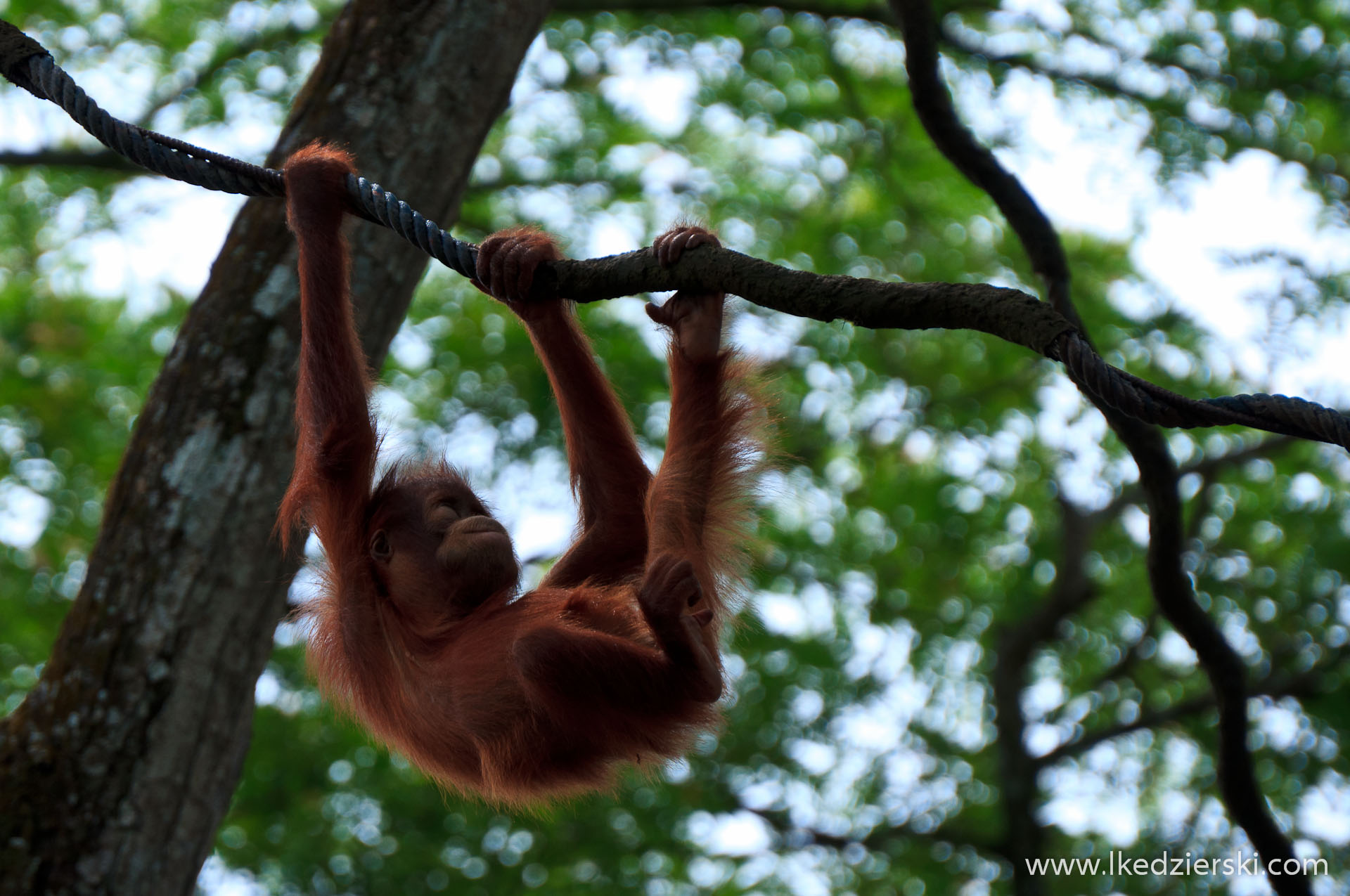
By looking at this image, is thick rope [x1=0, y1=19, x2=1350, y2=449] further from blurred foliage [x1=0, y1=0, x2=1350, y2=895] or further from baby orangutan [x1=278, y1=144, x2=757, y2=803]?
blurred foliage [x1=0, y1=0, x2=1350, y2=895]

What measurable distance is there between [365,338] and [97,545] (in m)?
0.97

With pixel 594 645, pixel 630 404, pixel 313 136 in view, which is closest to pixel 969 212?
pixel 630 404

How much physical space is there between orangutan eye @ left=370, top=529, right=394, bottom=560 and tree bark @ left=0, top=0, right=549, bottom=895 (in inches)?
10.1

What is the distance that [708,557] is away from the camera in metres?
3.31

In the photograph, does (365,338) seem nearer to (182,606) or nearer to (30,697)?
(182,606)

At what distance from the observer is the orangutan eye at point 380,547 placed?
3377 mm

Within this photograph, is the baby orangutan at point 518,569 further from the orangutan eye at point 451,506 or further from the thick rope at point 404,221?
the thick rope at point 404,221

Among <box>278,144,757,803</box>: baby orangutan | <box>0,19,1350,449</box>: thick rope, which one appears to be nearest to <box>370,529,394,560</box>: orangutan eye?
<box>278,144,757,803</box>: baby orangutan

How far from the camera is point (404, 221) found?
7.65 feet

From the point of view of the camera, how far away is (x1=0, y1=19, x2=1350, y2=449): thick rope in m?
1.46

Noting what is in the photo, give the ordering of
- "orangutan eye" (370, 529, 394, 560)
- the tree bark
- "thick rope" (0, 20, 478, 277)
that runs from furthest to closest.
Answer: "orangutan eye" (370, 529, 394, 560) < the tree bark < "thick rope" (0, 20, 478, 277)

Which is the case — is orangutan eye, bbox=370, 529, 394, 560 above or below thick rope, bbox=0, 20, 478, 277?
below

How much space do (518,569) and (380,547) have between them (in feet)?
1.34

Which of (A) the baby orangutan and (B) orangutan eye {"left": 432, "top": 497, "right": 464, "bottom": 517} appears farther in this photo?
(B) orangutan eye {"left": 432, "top": 497, "right": 464, "bottom": 517}
